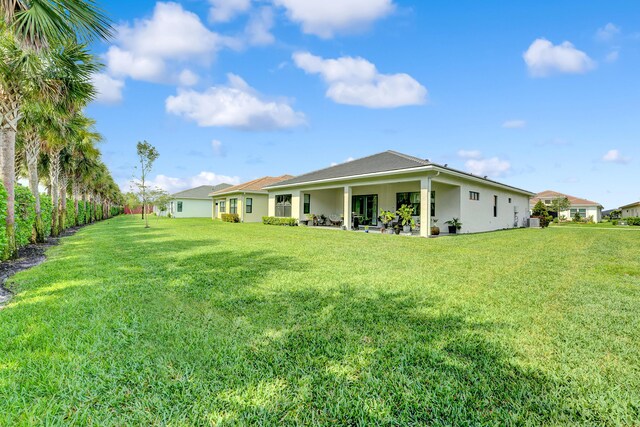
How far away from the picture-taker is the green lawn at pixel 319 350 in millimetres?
2035

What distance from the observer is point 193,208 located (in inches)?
1822

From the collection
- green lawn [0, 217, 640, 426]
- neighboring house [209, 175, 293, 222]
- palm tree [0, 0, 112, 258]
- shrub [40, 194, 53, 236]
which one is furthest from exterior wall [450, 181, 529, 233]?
shrub [40, 194, 53, 236]

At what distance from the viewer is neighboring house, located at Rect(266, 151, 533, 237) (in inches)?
611

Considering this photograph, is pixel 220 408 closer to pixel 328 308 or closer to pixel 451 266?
pixel 328 308

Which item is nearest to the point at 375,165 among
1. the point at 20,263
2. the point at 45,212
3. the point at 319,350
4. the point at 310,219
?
the point at 310,219

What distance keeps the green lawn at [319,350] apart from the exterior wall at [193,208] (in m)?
42.7

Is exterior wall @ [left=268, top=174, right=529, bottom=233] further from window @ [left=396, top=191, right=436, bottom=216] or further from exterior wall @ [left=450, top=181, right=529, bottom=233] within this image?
window @ [left=396, top=191, right=436, bottom=216]

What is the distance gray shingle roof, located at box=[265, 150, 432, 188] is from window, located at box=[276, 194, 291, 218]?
235cm

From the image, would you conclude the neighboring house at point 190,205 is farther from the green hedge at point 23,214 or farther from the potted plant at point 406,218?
the potted plant at point 406,218

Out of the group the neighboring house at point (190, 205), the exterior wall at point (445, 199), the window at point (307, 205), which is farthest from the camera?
the neighboring house at point (190, 205)

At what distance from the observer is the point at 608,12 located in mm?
11625

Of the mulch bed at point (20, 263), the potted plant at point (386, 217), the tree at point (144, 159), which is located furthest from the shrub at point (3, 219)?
the tree at point (144, 159)

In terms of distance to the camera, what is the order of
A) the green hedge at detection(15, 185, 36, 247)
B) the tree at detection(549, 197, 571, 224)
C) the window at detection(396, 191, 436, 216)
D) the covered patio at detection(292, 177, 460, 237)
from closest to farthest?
the green hedge at detection(15, 185, 36, 247) → the covered patio at detection(292, 177, 460, 237) → the window at detection(396, 191, 436, 216) → the tree at detection(549, 197, 571, 224)

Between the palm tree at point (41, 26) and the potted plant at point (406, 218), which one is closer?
the palm tree at point (41, 26)
